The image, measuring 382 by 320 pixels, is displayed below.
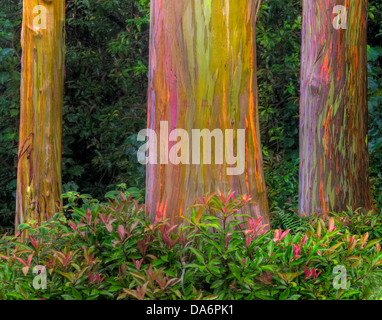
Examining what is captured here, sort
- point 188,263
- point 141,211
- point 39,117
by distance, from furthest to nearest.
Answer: point 39,117 < point 141,211 < point 188,263

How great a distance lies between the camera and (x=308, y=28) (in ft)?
18.9

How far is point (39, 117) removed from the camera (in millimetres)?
5711

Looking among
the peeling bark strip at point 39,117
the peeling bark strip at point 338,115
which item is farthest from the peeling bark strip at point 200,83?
the peeling bark strip at point 39,117

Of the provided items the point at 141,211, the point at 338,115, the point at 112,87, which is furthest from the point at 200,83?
the point at 112,87

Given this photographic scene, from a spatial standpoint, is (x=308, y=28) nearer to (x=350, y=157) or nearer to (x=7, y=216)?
(x=350, y=157)

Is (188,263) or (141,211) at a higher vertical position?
(141,211)

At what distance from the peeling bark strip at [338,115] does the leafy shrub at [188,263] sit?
225 centimetres

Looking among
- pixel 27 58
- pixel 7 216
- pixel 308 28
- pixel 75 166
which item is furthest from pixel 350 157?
pixel 7 216

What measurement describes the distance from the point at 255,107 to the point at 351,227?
162cm

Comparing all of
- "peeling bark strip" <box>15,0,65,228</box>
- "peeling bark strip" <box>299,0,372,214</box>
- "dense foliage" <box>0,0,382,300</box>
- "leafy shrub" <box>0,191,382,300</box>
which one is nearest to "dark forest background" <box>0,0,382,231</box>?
"dense foliage" <box>0,0,382,300</box>

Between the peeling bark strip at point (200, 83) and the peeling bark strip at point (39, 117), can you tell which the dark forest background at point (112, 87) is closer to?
the peeling bark strip at point (39, 117)

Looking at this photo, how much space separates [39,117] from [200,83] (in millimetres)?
3182

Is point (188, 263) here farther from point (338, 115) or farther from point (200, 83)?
point (338, 115)

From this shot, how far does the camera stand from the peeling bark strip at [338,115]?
17.2 feet
